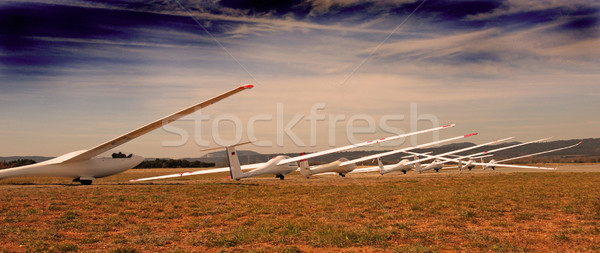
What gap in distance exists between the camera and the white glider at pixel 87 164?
19.4 m

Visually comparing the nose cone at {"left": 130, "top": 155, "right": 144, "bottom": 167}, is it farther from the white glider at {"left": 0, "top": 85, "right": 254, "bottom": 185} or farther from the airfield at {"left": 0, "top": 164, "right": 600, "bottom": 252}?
the airfield at {"left": 0, "top": 164, "right": 600, "bottom": 252}

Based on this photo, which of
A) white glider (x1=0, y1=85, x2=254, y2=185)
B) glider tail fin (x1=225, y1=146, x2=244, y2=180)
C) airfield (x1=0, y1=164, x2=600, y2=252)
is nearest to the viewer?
airfield (x1=0, y1=164, x2=600, y2=252)

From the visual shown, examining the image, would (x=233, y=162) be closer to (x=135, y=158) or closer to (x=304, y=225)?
(x=135, y=158)

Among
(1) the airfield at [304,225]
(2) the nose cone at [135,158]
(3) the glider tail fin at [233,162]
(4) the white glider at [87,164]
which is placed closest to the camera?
(1) the airfield at [304,225]

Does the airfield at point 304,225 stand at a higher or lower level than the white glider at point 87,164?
lower

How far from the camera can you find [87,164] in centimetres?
2195

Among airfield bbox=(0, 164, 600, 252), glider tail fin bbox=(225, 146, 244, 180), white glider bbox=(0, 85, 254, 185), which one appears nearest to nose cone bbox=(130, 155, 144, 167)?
white glider bbox=(0, 85, 254, 185)

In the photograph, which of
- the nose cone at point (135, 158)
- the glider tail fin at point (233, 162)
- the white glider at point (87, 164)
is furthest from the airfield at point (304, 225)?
the glider tail fin at point (233, 162)

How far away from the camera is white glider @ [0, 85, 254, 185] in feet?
63.6

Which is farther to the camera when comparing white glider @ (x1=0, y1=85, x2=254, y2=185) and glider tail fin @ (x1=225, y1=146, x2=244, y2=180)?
glider tail fin @ (x1=225, y1=146, x2=244, y2=180)

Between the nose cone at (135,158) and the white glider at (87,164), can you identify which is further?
the nose cone at (135,158)

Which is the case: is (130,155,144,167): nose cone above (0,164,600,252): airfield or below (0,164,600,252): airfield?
above

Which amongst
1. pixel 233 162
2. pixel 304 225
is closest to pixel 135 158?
pixel 233 162

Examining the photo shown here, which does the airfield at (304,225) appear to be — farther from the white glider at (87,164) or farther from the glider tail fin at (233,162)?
the glider tail fin at (233,162)
